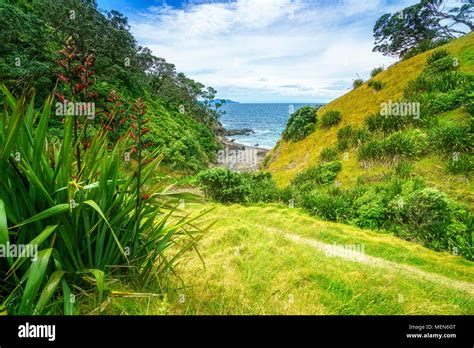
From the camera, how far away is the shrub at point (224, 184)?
948 centimetres

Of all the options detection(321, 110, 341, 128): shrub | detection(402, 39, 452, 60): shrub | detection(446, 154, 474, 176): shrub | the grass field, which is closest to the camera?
the grass field

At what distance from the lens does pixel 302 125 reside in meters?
15.6

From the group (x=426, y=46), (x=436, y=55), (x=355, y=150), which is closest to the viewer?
(x=355, y=150)

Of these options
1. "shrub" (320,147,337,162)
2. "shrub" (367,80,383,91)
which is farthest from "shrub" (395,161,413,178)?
"shrub" (367,80,383,91)

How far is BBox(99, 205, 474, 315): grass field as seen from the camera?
2.04 meters

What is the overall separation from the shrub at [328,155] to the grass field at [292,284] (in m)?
6.87

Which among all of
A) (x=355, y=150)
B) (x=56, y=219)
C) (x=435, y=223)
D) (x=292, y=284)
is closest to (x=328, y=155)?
(x=355, y=150)

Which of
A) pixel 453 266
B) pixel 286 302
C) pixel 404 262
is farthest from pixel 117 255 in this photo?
pixel 453 266

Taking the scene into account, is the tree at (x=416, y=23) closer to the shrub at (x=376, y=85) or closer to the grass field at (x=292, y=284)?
the grass field at (x=292, y=284)

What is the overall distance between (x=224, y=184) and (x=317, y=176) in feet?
11.3

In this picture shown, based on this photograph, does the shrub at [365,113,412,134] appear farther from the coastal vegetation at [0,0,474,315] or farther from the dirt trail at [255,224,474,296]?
the dirt trail at [255,224,474,296]

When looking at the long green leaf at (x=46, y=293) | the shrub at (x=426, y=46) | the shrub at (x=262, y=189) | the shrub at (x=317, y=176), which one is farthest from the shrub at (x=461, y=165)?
the shrub at (x=426, y=46)

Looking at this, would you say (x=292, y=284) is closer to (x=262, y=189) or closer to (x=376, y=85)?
(x=262, y=189)

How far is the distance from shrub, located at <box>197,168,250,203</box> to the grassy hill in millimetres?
2648
